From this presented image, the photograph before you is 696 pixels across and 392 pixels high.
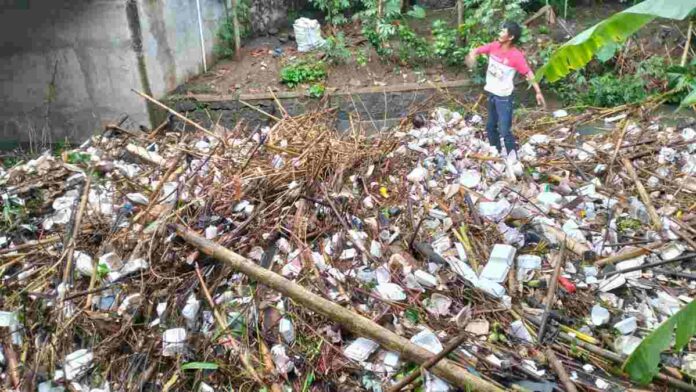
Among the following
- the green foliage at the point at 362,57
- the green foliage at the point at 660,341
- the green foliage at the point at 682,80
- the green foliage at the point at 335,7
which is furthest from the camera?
the green foliage at the point at 335,7

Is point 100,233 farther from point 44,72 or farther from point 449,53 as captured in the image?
point 449,53

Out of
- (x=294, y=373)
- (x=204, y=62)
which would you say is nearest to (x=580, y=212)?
(x=294, y=373)

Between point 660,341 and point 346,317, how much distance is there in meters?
1.47

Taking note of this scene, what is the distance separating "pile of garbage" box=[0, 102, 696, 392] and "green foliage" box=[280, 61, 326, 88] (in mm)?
3419

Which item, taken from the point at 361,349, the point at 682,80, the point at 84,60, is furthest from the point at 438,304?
the point at 84,60

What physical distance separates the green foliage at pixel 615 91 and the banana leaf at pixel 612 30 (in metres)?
4.98

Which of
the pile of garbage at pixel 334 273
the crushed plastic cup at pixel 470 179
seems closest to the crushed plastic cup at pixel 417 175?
the pile of garbage at pixel 334 273

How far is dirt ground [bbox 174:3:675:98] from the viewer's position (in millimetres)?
8234

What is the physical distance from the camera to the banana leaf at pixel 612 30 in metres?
1.99

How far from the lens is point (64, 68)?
7.69m

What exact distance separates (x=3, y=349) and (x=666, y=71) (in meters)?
7.78

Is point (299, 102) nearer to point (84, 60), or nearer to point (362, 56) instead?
point (362, 56)

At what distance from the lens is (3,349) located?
131 inches

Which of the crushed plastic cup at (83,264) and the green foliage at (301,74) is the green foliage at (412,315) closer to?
the crushed plastic cup at (83,264)
